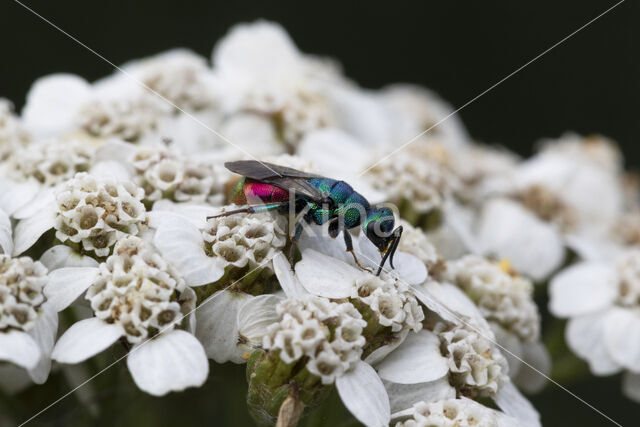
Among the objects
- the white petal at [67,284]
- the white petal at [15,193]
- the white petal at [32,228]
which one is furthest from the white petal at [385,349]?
the white petal at [15,193]

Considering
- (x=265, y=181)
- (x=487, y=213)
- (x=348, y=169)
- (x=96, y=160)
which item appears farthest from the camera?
(x=487, y=213)

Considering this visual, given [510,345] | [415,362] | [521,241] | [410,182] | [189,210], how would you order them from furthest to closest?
1. [521,241]
2. [410,182]
3. [510,345]
4. [189,210]
5. [415,362]

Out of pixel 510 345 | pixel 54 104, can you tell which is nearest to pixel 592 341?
pixel 510 345

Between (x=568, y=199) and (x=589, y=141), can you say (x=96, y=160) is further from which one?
(x=589, y=141)

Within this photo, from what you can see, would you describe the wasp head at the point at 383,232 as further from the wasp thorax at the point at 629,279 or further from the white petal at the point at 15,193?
the wasp thorax at the point at 629,279

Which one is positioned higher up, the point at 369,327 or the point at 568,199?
the point at 369,327

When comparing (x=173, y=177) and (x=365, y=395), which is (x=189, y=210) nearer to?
(x=173, y=177)

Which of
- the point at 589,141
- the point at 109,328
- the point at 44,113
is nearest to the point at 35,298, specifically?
the point at 109,328
